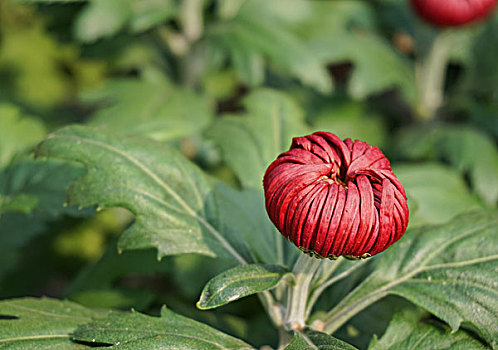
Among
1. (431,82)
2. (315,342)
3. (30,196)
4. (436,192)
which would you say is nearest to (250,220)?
(315,342)

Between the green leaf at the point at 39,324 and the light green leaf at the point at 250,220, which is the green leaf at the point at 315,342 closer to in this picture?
the light green leaf at the point at 250,220

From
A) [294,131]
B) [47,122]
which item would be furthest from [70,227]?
[294,131]

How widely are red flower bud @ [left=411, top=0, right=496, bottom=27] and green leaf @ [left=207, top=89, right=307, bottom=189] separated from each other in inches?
33.1

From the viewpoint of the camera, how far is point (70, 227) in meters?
2.69

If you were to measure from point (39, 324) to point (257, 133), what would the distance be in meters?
0.76

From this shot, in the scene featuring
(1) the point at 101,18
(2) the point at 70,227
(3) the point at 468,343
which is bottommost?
(2) the point at 70,227

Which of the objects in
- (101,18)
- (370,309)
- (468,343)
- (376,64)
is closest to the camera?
(468,343)

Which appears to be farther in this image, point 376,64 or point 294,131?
point 376,64

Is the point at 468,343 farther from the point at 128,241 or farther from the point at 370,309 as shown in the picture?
the point at 128,241

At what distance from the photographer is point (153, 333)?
1.10m

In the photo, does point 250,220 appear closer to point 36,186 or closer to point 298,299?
point 298,299

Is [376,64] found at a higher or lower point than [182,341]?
higher

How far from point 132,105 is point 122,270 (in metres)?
0.67

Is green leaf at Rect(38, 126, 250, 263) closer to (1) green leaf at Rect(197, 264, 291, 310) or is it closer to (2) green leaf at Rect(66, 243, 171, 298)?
(1) green leaf at Rect(197, 264, 291, 310)
